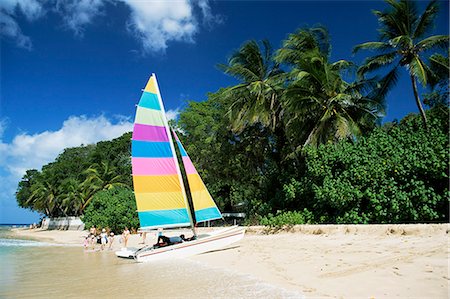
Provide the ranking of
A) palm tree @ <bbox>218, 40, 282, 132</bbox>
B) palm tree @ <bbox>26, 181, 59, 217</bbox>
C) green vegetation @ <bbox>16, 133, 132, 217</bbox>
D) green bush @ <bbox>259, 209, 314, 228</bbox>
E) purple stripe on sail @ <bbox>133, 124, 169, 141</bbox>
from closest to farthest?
purple stripe on sail @ <bbox>133, 124, 169, 141</bbox>
green bush @ <bbox>259, 209, 314, 228</bbox>
palm tree @ <bbox>218, 40, 282, 132</bbox>
green vegetation @ <bbox>16, 133, 132, 217</bbox>
palm tree @ <bbox>26, 181, 59, 217</bbox>

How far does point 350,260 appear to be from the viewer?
789 cm

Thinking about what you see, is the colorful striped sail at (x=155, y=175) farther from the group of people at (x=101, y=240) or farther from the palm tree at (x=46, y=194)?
the palm tree at (x=46, y=194)

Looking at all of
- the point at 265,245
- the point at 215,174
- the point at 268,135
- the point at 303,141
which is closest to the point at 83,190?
the point at 215,174

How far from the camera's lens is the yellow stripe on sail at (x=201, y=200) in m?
12.9

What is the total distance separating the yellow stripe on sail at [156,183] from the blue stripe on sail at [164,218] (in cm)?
80

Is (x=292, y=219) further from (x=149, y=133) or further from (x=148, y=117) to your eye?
(x=148, y=117)

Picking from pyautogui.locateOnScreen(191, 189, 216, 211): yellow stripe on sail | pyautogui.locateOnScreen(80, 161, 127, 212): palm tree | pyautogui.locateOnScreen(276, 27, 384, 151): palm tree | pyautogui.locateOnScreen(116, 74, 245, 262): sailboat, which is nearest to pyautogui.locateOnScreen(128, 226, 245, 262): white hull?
pyautogui.locateOnScreen(116, 74, 245, 262): sailboat

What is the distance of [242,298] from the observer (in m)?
6.05

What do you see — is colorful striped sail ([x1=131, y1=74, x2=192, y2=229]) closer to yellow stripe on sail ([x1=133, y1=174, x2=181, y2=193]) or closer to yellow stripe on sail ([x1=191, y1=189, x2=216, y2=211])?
yellow stripe on sail ([x1=133, y1=174, x2=181, y2=193])

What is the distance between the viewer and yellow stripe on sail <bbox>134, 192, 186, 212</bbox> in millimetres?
12844

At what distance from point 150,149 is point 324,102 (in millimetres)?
9073

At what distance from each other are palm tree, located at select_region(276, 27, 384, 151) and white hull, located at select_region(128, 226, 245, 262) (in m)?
6.70

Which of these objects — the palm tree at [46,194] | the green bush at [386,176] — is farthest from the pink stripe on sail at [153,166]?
the palm tree at [46,194]

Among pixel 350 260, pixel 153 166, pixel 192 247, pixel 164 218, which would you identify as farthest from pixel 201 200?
pixel 350 260
